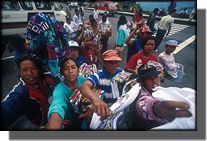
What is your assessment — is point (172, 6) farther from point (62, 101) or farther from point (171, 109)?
point (62, 101)

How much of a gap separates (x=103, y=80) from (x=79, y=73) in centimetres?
31

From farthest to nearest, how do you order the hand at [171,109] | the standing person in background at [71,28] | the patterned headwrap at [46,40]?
the standing person in background at [71,28] < the patterned headwrap at [46,40] < the hand at [171,109]

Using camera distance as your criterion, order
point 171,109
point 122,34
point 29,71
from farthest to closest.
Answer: point 122,34, point 29,71, point 171,109

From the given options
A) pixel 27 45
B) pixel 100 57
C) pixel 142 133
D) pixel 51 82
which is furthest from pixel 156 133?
pixel 27 45

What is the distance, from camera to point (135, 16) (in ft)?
11.0

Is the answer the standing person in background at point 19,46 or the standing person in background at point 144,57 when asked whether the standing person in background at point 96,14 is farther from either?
the standing person in background at point 19,46

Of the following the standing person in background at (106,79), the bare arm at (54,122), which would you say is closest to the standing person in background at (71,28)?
the standing person in background at (106,79)

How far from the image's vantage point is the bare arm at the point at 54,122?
3.16 m

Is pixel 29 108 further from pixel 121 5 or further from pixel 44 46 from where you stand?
pixel 121 5

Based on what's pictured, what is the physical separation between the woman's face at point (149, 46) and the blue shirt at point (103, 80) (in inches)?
15.6

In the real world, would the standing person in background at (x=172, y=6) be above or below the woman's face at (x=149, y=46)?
above

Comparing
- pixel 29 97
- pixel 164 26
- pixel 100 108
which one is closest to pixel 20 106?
pixel 29 97

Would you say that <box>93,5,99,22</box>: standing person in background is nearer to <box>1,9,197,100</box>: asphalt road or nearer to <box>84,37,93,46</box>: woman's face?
<box>84,37,93,46</box>: woman's face

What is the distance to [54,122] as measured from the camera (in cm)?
318
